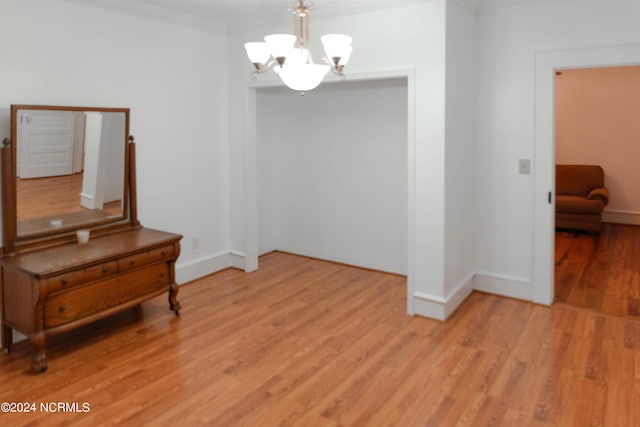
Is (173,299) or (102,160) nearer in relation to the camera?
(102,160)

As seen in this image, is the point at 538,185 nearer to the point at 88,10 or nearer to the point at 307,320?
the point at 307,320

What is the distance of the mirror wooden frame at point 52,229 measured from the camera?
3291mm

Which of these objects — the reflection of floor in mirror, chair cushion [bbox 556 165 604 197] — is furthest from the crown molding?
chair cushion [bbox 556 165 604 197]

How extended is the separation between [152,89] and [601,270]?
483 cm

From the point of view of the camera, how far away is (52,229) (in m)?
3.58

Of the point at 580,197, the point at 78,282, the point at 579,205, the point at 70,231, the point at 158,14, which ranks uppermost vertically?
the point at 158,14

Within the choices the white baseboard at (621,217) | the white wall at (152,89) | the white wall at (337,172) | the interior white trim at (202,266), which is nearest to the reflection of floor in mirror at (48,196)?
the white wall at (152,89)

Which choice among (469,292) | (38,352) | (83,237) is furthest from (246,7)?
(469,292)

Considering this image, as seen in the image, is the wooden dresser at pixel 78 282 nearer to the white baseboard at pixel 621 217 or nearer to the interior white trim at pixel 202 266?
the interior white trim at pixel 202 266

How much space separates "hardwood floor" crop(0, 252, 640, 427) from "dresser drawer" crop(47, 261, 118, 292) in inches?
20.5

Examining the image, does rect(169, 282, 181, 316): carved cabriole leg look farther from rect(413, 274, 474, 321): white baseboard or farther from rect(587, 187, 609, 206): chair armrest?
rect(587, 187, 609, 206): chair armrest

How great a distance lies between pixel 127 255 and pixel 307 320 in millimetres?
1470

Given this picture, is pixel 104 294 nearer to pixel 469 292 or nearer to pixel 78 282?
pixel 78 282

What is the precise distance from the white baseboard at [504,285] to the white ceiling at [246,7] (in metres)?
2.31
